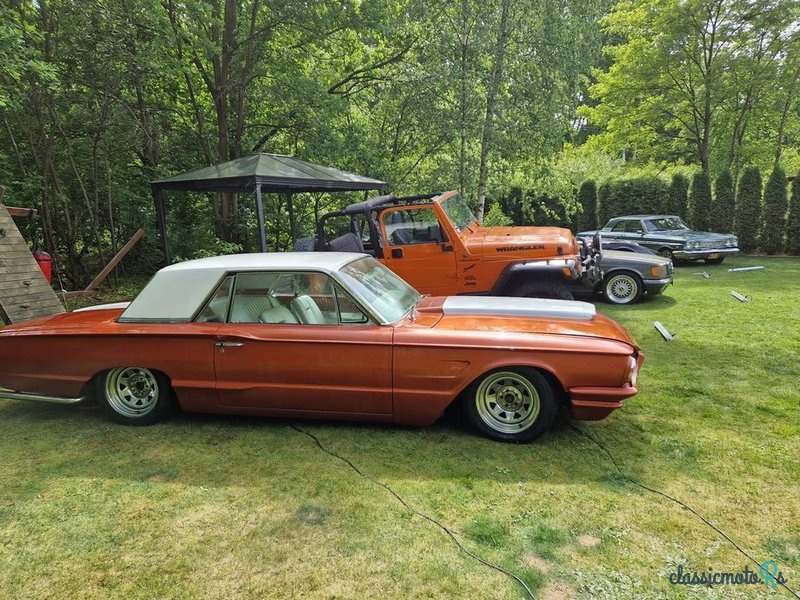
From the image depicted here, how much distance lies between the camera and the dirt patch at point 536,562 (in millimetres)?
2215

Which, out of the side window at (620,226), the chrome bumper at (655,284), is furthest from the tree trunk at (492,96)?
the side window at (620,226)

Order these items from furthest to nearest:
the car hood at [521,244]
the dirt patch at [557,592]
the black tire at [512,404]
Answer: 1. the car hood at [521,244]
2. the black tire at [512,404]
3. the dirt patch at [557,592]

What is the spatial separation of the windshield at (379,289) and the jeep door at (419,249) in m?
2.20

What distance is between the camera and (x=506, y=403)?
3420 millimetres

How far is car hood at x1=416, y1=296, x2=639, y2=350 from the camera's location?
11.1 feet

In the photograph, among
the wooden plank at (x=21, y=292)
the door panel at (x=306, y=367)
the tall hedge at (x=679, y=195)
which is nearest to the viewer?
the door panel at (x=306, y=367)

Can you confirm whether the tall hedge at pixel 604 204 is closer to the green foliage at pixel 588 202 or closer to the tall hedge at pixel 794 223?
the green foliage at pixel 588 202

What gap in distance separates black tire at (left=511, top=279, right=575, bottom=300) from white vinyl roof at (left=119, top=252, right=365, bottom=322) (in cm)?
317

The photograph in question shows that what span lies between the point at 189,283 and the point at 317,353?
4.10 feet

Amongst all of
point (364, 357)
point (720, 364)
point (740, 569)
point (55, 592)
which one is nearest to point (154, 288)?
point (364, 357)

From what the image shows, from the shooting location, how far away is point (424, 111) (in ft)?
36.1

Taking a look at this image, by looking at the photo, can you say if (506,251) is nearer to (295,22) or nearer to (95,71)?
(295,22)

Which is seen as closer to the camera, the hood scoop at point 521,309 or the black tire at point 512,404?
the black tire at point 512,404
